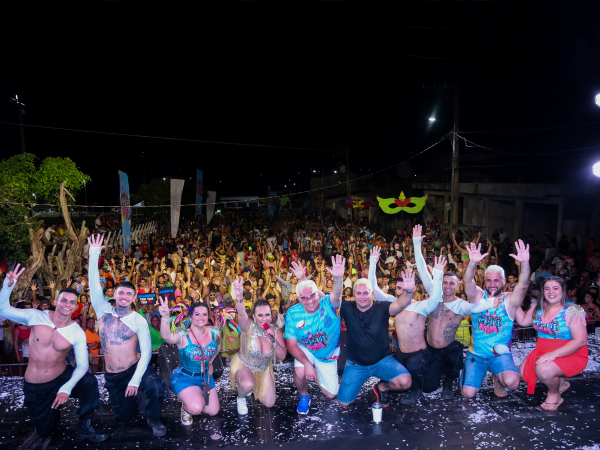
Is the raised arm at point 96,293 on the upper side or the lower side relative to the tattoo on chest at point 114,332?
upper

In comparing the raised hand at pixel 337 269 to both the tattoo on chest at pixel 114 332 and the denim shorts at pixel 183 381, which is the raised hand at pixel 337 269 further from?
the tattoo on chest at pixel 114 332

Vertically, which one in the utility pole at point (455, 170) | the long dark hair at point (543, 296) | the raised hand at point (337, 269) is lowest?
the long dark hair at point (543, 296)

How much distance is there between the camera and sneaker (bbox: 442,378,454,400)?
13.6 ft

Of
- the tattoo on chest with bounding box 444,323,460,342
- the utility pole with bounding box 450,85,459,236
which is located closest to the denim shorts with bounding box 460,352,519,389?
the tattoo on chest with bounding box 444,323,460,342

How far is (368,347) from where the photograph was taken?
3.99 metres

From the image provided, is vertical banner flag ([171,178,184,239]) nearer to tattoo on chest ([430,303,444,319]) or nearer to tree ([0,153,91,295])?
tree ([0,153,91,295])

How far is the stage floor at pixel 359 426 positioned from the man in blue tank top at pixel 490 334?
183 mm

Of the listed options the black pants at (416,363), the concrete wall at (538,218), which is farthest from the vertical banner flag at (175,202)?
the concrete wall at (538,218)

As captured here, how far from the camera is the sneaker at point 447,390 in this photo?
13.6 feet

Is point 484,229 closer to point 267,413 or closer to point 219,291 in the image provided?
point 219,291

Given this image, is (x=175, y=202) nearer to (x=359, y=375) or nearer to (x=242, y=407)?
(x=242, y=407)

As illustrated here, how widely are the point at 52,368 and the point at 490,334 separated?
4.27m

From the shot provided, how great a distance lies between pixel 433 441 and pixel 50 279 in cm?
809

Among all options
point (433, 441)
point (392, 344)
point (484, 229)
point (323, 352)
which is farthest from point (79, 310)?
point (484, 229)
